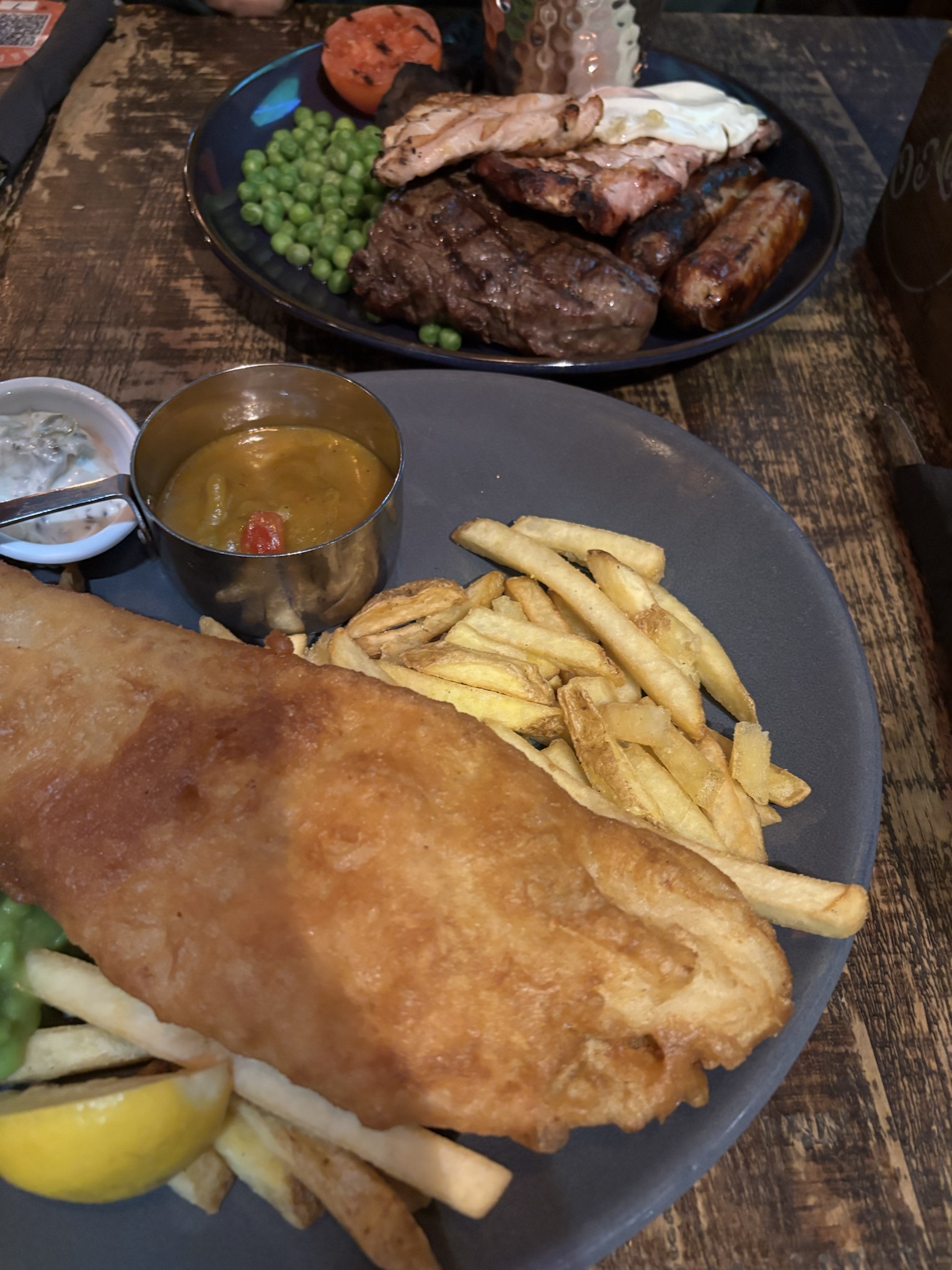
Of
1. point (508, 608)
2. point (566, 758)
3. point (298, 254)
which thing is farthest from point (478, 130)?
point (566, 758)

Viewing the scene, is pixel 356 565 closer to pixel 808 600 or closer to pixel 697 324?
pixel 808 600

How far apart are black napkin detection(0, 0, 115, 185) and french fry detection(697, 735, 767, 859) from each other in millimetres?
4861

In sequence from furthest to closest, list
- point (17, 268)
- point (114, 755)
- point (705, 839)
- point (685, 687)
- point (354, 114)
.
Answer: point (354, 114)
point (17, 268)
point (685, 687)
point (705, 839)
point (114, 755)

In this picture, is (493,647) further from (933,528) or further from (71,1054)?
(933,528)

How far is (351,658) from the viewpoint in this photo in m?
2.32

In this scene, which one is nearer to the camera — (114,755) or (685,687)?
(114,755)

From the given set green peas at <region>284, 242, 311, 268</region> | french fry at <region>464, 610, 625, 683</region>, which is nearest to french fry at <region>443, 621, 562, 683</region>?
french fry at <region>464, 610, 625, 683</region>

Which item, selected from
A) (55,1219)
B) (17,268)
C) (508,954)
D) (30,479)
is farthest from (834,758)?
(17,268)

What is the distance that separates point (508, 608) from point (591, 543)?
342 mm

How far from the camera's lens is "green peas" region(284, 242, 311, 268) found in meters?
3.93

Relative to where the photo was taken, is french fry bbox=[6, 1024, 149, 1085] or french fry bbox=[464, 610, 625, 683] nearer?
french fry bbox=[6, 1024, 149, 1085]

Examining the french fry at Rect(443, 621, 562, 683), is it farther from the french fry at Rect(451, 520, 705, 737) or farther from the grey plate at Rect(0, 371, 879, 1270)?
the grey plate at Rect(0, 371, 879, 1270)

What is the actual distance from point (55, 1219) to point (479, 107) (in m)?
4.38

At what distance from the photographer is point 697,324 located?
Answer: 11.9ft
